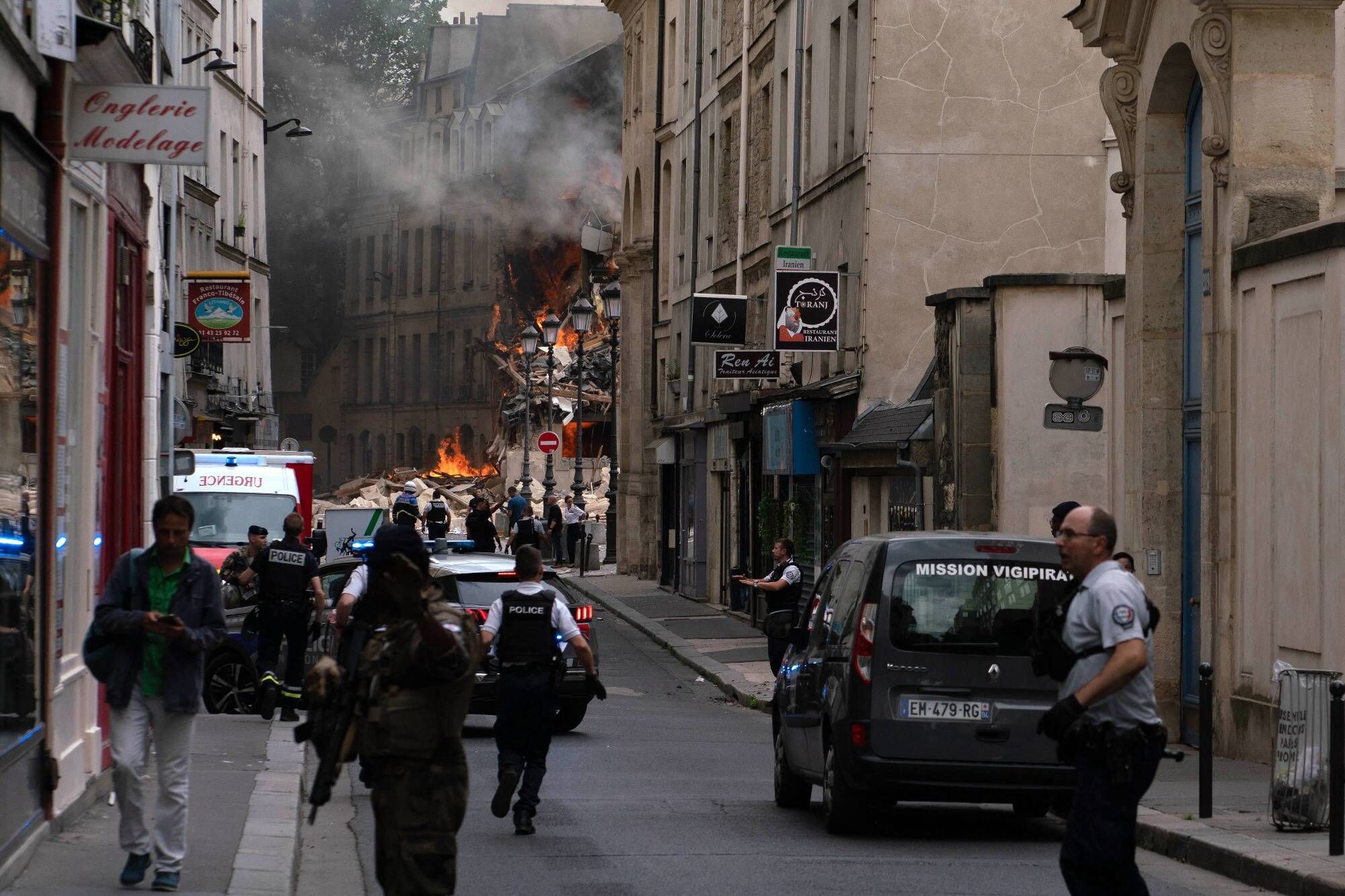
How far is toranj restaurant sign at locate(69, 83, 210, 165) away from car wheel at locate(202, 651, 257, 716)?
346 inches

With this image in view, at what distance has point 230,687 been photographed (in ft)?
62.6

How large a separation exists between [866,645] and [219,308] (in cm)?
2522

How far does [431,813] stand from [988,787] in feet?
17.3

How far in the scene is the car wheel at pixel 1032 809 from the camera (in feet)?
41.1

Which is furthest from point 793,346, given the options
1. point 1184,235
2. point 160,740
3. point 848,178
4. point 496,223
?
point 496,223

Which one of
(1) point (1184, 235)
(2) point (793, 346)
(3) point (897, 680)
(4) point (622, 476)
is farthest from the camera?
(4) point (622, 476)

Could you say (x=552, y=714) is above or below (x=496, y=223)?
below

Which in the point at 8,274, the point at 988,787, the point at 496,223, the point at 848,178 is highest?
the point at 496,223

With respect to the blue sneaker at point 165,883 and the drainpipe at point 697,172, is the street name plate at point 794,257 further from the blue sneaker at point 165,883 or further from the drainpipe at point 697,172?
the blue sneaker at point 165,883

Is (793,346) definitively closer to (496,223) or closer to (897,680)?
(897,680)

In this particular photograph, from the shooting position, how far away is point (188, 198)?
57594 mm

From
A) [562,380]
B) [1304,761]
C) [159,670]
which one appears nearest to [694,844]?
[1304,761]

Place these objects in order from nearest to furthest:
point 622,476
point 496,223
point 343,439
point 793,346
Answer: point 793,346
point 622,476
point 496,223
point 343,439

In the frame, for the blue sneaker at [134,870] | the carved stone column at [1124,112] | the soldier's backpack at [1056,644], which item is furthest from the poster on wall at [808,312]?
the soldier's backpack at [1056,644]
